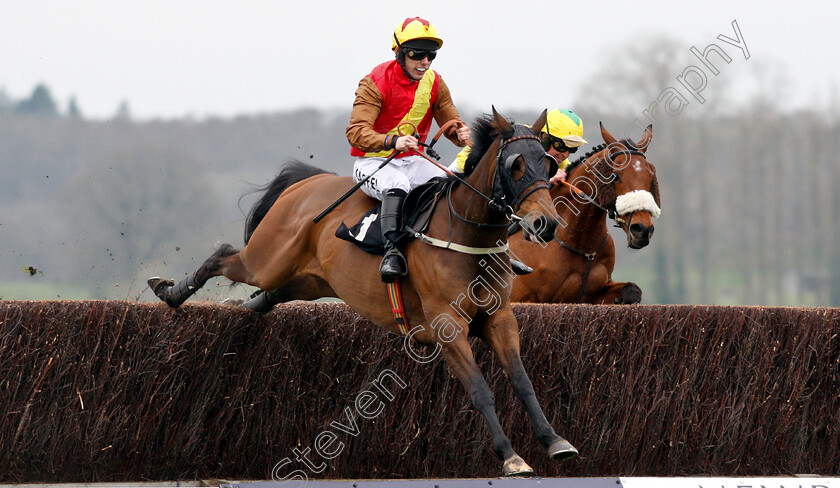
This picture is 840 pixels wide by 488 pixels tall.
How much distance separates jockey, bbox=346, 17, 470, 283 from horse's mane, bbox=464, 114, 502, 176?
0.23 meters

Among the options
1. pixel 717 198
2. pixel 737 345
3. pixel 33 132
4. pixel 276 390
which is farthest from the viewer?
pixel 33 132

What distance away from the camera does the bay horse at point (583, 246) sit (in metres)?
6.48

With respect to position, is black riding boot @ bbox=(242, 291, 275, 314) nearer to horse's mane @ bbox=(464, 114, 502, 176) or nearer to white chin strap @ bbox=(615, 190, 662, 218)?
horse's mane @ bbox=(464, 114, 502, 176)

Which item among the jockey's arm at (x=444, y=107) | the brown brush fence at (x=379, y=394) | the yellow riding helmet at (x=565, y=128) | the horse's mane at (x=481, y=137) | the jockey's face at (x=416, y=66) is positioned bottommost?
the brown brush fence at (x=379, y=394)

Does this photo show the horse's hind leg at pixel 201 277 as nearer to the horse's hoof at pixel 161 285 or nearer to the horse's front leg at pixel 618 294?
the horse's hoof at pixel 161 285

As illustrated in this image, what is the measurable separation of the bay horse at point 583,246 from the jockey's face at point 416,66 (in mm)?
2007

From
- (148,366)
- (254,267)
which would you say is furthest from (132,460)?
(254,267)

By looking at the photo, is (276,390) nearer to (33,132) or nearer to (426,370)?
(426,370)

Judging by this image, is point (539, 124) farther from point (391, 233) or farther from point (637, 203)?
point (637, 203)

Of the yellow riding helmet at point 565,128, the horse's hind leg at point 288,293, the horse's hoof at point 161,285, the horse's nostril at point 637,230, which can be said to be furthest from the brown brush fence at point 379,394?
the yellow riding helmet at point 565,128

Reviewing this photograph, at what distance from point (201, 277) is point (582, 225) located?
2747mm

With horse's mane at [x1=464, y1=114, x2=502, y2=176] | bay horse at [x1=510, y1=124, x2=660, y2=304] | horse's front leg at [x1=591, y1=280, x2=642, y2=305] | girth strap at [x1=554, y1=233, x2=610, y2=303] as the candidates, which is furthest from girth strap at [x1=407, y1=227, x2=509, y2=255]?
horse's front leg at [x1=591, y1=280, x2=642, y2=305]

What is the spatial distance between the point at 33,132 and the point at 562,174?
895cm

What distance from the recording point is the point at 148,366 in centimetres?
510
